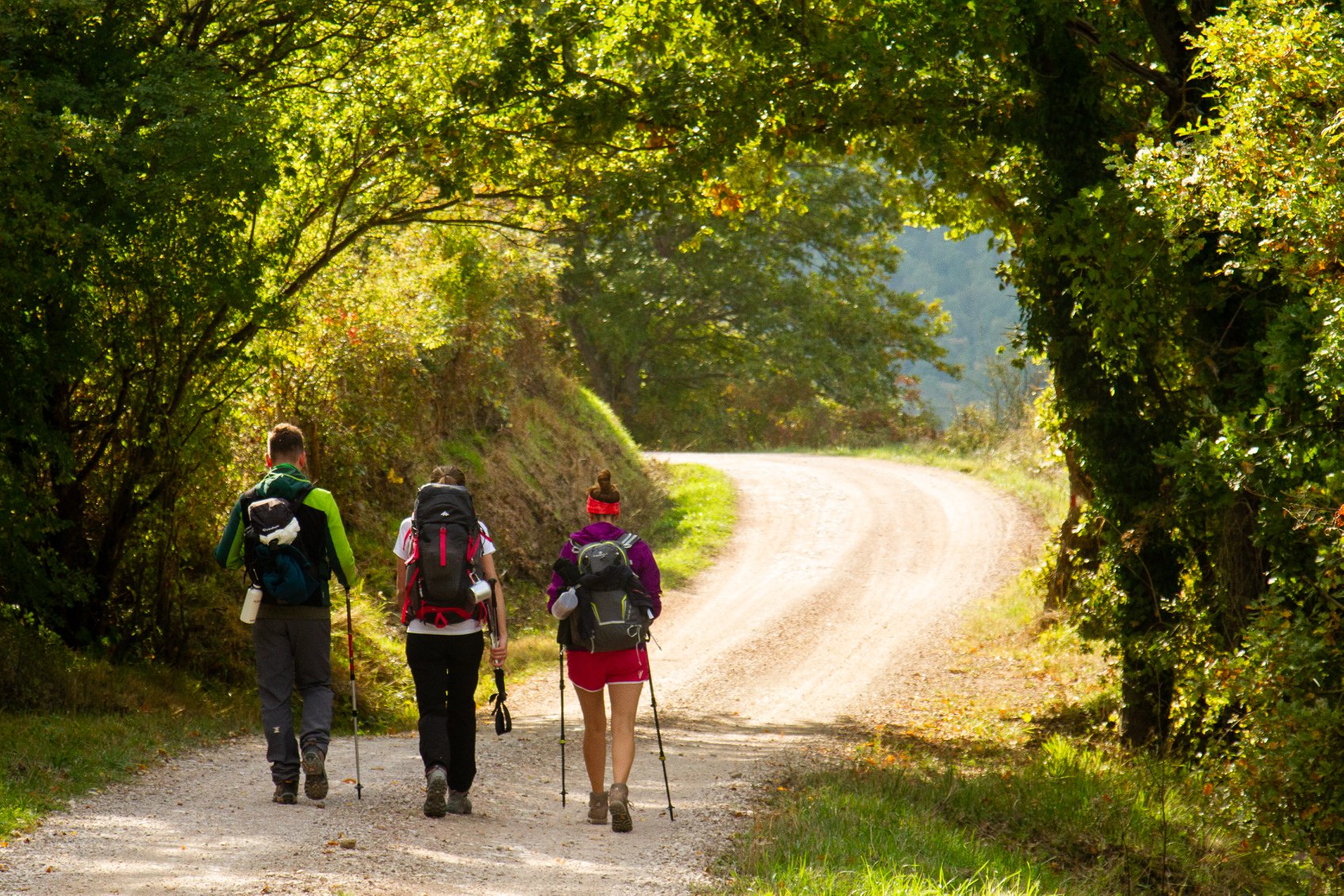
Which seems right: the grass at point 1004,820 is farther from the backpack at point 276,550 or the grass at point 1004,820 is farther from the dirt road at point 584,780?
the backpack at point 276,550

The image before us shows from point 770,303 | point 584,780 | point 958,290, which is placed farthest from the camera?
point 958,290

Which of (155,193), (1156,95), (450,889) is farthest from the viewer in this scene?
(1156,95)

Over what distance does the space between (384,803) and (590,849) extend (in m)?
1.34

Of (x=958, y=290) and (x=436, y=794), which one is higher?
(x=958, y=290)

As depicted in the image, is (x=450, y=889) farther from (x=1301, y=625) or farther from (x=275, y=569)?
(x=1301, y=625)

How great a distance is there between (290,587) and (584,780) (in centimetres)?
277

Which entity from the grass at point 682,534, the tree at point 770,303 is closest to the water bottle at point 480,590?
the grass at point 682,534

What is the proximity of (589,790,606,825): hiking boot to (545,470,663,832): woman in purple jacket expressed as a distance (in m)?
0.04

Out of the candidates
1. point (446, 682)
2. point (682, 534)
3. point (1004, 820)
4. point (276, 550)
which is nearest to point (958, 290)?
point (682, 534)

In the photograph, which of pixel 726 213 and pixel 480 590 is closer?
pixel 480 590

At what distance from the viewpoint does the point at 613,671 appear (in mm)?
6785

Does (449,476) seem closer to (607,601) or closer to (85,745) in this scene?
(607,601)

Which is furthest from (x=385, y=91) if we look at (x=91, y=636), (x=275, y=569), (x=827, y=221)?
(x=827, y=221)

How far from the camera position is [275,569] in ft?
22.3
